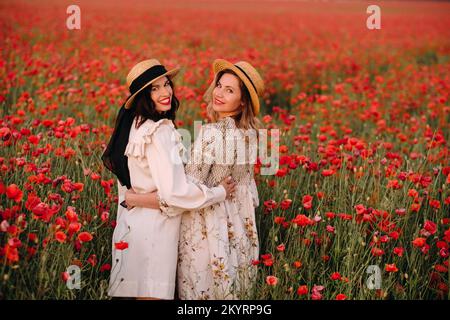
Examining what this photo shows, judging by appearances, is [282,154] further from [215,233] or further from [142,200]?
[142,200]

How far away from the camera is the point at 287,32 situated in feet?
41.3

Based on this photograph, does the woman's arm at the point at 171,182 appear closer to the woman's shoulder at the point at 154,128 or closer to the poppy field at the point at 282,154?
the woman's shoulder at the point at 154,128

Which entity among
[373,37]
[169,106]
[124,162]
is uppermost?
[373,37]

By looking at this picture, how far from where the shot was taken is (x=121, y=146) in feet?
9.38

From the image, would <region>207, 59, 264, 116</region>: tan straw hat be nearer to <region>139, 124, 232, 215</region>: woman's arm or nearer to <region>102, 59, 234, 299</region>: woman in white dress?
Result: <region>102, 59, 234, 299</region>: woman in white dress

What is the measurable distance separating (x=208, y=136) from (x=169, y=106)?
26cm

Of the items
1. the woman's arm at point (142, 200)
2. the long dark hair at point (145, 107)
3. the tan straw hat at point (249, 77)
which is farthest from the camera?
the tan straw hat at point (249, 77)

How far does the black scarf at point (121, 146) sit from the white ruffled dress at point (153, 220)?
0.21 ft

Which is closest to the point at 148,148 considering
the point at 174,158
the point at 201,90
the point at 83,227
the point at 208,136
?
the point at 174,158

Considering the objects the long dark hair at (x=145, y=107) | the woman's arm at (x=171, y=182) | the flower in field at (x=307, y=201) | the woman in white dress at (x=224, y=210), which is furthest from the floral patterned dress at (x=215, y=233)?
the flower in field at (x=307, y=201)

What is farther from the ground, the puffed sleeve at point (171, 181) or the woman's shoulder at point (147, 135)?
the woman's shoulder at point (147, 135)

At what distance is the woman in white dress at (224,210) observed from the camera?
2.80m

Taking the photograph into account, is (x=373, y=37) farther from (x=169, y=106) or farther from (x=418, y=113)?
(x=169, y=106)
